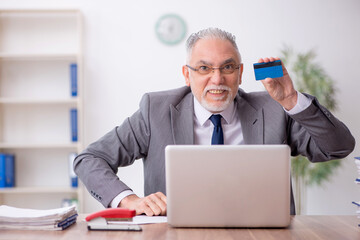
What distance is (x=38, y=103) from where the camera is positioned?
450 cm

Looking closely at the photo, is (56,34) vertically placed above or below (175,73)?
above

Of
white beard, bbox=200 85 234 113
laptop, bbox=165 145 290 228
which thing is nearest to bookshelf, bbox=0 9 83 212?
white beard, bbox=200 85 234 113

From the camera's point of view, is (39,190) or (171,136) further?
(39,190)

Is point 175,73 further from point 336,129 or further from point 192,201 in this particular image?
point 192,201

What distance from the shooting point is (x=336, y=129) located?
1.87 metres

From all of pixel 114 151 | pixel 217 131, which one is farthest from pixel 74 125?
pixel 217 131

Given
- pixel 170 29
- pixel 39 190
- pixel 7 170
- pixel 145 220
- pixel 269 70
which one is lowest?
pixel 39 190

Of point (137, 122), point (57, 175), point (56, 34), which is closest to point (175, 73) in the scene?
point (56, 34)

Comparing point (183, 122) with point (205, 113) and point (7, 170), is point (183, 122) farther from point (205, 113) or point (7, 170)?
point (7, 170)

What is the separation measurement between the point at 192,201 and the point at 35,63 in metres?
3.63

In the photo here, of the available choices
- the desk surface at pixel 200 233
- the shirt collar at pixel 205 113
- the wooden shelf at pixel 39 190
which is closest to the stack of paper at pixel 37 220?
the desk surface at pixel 200 233

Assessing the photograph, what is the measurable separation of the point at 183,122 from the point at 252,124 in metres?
0.32

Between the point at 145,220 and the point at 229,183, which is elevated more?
the point at 229,183

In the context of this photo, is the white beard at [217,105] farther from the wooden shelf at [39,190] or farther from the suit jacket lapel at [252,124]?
the wooden shelf at [39,190]
